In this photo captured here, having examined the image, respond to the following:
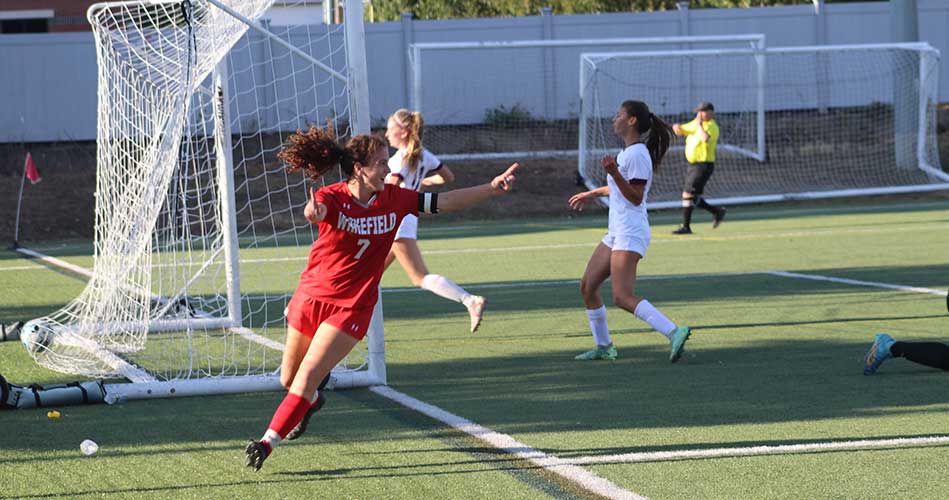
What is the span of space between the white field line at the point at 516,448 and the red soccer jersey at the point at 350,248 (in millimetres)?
1039

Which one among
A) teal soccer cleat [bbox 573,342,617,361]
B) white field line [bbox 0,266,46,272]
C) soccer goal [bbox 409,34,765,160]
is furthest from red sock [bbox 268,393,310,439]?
soccer goal [bbox 409,34,765,160]

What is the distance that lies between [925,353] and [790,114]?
23003 millimetres

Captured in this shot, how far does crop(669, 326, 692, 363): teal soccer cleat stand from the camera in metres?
8.82

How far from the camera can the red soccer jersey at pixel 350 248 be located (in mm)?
6207

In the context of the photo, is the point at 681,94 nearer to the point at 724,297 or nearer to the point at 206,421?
the point at 724,297

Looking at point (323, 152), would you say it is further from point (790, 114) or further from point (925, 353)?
point (790, 114)

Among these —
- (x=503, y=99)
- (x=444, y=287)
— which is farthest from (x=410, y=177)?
(x=503, y=99)

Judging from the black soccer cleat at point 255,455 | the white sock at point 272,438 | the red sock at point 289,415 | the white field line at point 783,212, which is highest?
the red sock at point 289,415

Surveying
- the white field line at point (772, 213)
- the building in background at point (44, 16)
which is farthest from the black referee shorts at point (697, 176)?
the building in background at point (44, 16)

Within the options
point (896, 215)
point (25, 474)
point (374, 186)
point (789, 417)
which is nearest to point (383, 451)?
point (374, 186)

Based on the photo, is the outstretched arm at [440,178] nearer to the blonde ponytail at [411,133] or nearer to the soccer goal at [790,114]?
the blonde ponytail at [411,133]

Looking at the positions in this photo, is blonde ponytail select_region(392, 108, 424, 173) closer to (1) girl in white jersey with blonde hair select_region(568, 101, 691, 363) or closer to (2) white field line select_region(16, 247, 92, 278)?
(1) girl in white jersey with blonde hair select_region(568, 101, 691, 363)

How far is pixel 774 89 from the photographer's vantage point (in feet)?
101

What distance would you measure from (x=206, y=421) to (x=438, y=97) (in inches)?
899
